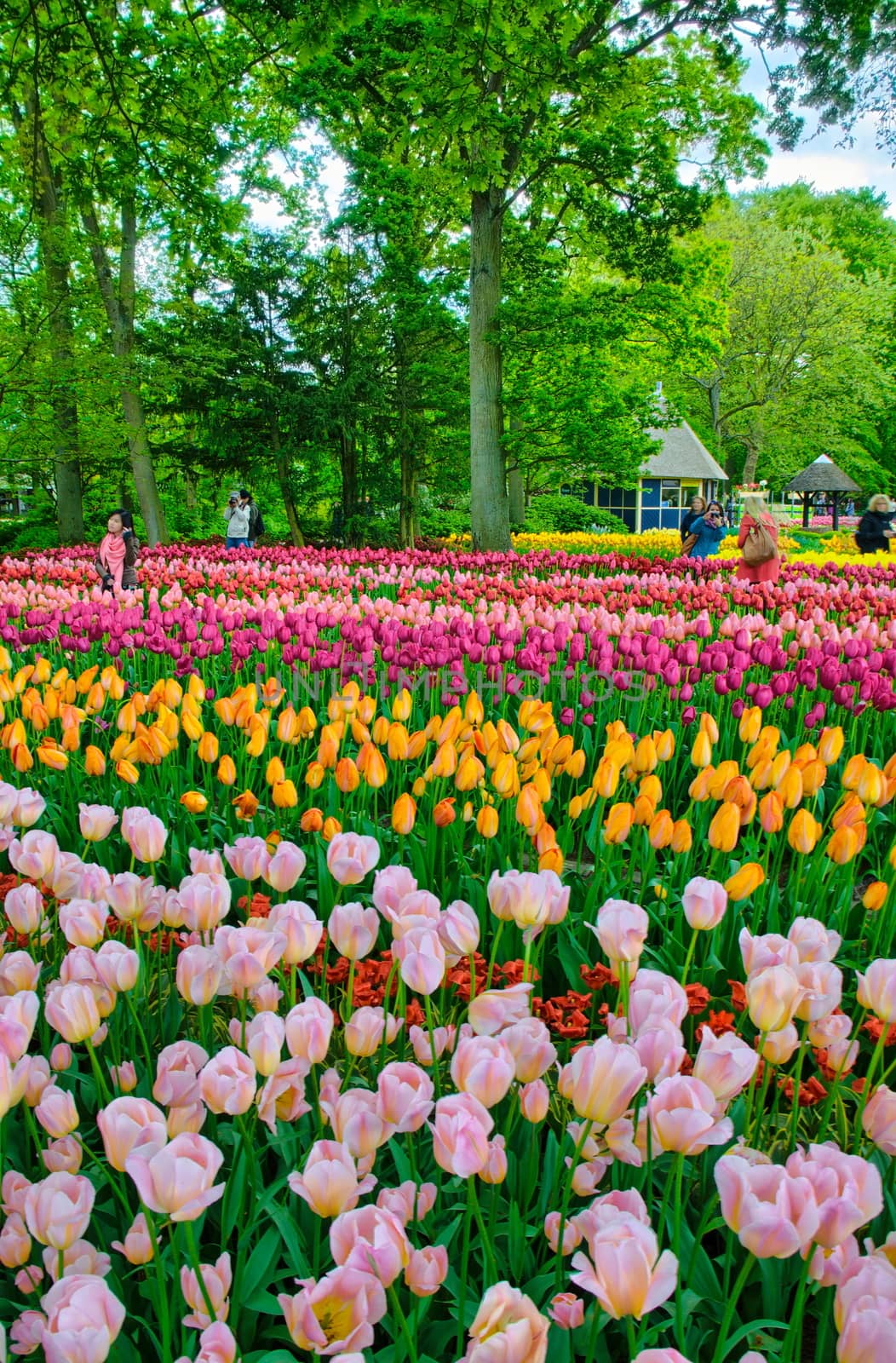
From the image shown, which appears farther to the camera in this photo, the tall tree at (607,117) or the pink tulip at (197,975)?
the tall tree at (607,117)

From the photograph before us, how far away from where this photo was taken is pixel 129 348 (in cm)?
1953

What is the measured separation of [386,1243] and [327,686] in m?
4.04

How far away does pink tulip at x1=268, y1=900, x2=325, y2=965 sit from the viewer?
4.95 ft

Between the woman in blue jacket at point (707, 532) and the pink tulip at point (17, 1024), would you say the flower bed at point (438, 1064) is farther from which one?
the woman in blue jacket at point (707, 532)

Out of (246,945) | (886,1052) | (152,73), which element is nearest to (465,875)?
(886,1052)

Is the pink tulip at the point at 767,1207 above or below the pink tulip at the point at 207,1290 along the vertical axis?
above

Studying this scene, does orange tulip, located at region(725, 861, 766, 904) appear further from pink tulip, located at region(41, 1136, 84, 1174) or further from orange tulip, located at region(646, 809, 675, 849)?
pink tulip, located at region(41, 1136, 84, 1174)

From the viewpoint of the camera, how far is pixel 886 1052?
2.23m

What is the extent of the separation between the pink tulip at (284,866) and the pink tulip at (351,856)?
0.07 m

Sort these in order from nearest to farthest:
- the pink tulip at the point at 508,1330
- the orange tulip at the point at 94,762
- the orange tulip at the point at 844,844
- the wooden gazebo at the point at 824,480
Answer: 1. the pink tulip at the point at 508,1330
2. the orange tulip at the point at 844,844
3. the orange tulip at the point at 94,762
4. the wooden gazebo at the point at 824,480

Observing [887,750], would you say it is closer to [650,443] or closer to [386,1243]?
[386,1243]

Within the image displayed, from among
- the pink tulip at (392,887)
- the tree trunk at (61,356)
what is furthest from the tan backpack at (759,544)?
the tree trunk at (61,356)

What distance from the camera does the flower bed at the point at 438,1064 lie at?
1022 millimetres

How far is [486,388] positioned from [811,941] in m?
16.6
